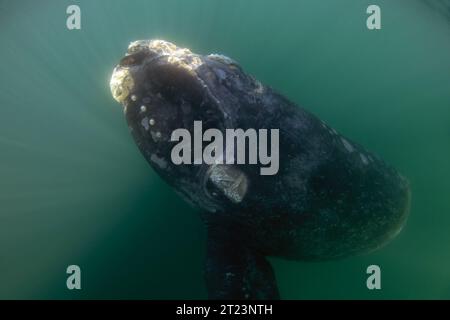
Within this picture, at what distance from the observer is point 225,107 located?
5.27m

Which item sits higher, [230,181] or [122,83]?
[122,83]

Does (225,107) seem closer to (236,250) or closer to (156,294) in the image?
(236,250)

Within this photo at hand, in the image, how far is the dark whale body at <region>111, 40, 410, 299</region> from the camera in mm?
5258

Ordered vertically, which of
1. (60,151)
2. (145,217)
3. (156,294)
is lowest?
(156,294)

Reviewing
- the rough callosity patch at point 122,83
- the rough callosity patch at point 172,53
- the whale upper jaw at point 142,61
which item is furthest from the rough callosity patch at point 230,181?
the rough callosity patch at point 122,83

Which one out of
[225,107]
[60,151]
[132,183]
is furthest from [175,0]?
[225,107]

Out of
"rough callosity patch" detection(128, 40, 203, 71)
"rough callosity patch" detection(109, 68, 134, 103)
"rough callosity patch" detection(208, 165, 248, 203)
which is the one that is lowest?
"rough callosity patch" detection(208, 165, 248, 203)

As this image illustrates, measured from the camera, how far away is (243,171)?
550 centimetres

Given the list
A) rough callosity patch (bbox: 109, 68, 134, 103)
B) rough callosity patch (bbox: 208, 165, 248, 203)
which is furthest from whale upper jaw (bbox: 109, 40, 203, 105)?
rough callosity patch (bbox: 208, 165, 248, 203)

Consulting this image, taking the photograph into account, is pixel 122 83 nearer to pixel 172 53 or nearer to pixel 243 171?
pixel 172 53

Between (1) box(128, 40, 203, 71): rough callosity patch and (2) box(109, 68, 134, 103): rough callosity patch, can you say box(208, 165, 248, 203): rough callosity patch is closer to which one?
(1) box(128, 40, 203, 71): rough callosity patch

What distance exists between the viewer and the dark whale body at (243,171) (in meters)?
5.26

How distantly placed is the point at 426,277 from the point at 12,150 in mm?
20792

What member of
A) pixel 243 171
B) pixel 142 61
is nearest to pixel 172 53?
pixel 142 61
